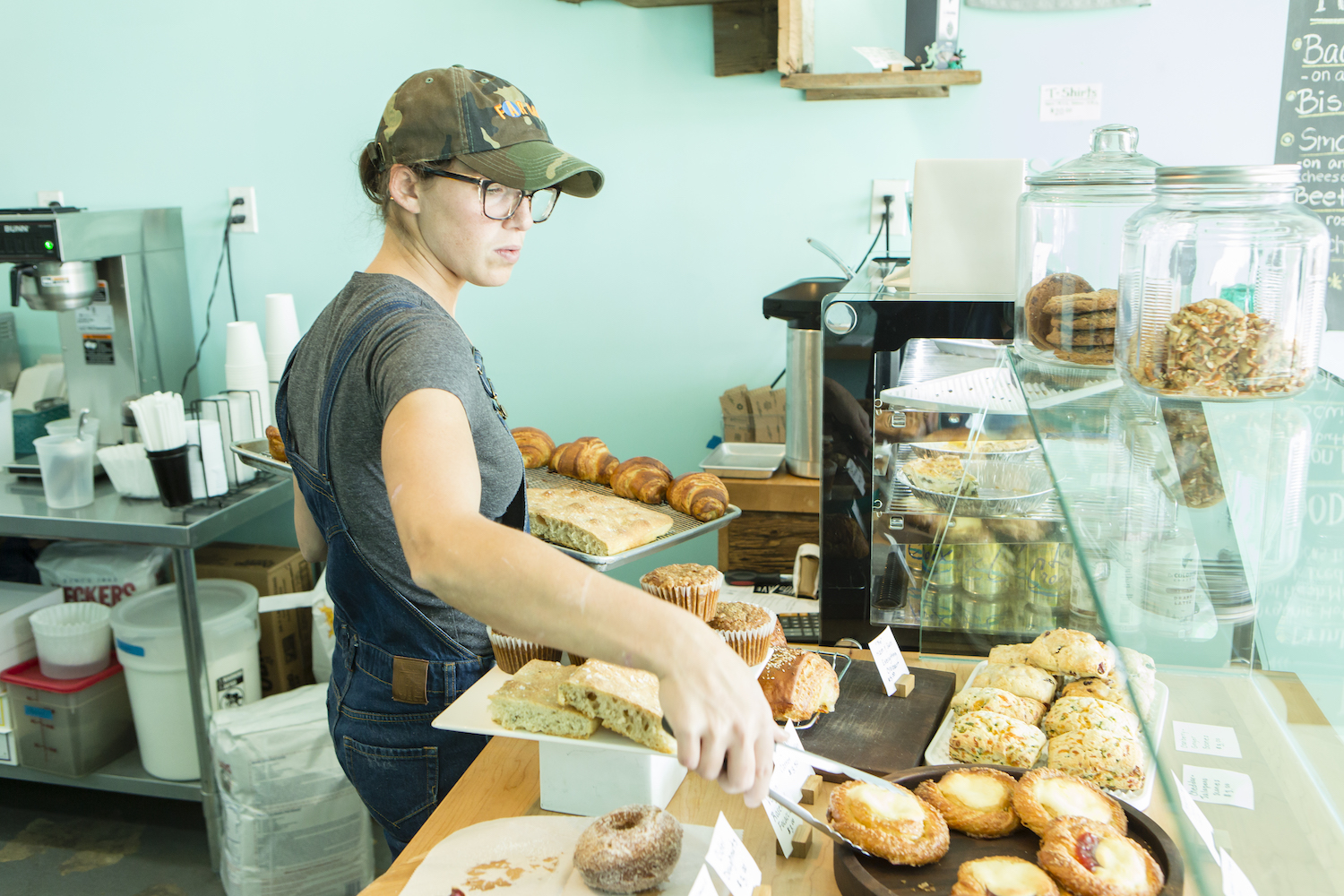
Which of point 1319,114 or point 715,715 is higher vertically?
point 1319,114

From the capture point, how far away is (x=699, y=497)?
1.82m

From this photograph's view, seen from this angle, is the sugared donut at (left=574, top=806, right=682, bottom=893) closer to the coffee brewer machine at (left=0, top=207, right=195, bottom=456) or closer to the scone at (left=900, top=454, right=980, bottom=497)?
the scone at (left=900, top=454, right=980, bottom=497)

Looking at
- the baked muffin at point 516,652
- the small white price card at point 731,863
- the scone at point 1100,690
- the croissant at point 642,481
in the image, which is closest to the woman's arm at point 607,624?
the small white price card at point 731,863

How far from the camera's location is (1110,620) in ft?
2.72

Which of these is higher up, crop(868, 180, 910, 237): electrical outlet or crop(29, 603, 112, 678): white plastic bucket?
crop(868, 180, 910, 237): electrical outlet

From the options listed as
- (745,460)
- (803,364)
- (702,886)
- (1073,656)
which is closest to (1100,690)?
(1073,656)

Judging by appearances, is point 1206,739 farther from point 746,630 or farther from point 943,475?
point 943,475

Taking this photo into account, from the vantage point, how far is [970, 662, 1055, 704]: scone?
4.19ft

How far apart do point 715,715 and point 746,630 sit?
48 cm

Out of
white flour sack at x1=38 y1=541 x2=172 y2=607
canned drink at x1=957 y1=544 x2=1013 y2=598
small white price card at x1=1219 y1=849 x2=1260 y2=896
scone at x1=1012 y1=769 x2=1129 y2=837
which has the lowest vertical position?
white flour sack at x1=38 y1=541 x2=172 y2=607

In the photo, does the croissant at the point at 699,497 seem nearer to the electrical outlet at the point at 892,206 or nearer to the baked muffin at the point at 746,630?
the baked muffin at the point at 746,630

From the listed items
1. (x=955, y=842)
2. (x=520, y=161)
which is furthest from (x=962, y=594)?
(x=520, y=161)

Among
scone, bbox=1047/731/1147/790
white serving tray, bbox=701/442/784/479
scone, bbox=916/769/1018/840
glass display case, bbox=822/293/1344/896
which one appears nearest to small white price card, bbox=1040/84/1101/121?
white serving tray, bbox=701/442/784/479

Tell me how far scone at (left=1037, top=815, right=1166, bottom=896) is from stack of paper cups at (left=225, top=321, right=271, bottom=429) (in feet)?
8.66
